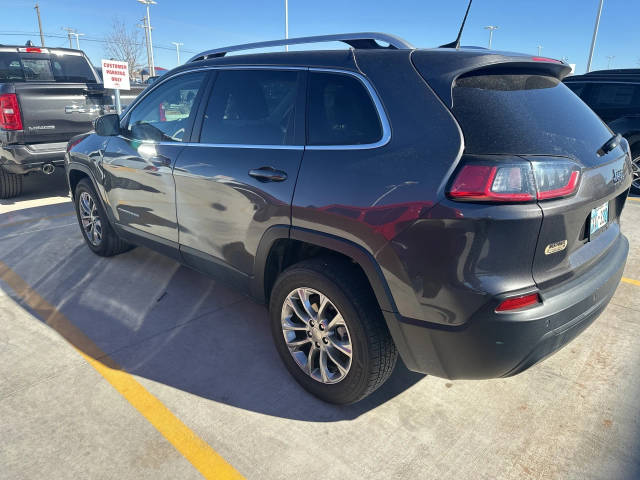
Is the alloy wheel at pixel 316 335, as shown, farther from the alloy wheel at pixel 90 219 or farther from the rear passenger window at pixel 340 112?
the alloy wheel at pixel 90 219

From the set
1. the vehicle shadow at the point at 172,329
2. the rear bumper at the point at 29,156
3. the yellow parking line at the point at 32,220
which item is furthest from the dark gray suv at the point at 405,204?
the rear bumper at the point at 29,156

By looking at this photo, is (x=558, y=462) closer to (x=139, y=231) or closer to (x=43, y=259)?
(x=139, y=231)

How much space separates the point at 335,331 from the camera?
2414 mm

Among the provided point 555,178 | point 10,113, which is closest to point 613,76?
point 555,178

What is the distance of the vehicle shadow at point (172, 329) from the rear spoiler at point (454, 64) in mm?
1639

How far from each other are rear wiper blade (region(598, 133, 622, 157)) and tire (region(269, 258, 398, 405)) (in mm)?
1289

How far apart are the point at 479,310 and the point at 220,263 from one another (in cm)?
175

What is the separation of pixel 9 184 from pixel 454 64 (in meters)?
7.16

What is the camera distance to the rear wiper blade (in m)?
2.24

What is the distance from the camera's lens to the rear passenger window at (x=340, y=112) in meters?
2.21

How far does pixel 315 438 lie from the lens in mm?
2283

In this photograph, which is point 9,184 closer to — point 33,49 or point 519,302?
point 33,49

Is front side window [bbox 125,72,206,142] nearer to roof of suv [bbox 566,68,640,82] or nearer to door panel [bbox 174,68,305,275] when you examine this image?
door panel [bbox 174,68,305,275]

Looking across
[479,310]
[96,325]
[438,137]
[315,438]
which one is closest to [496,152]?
[438,137]
